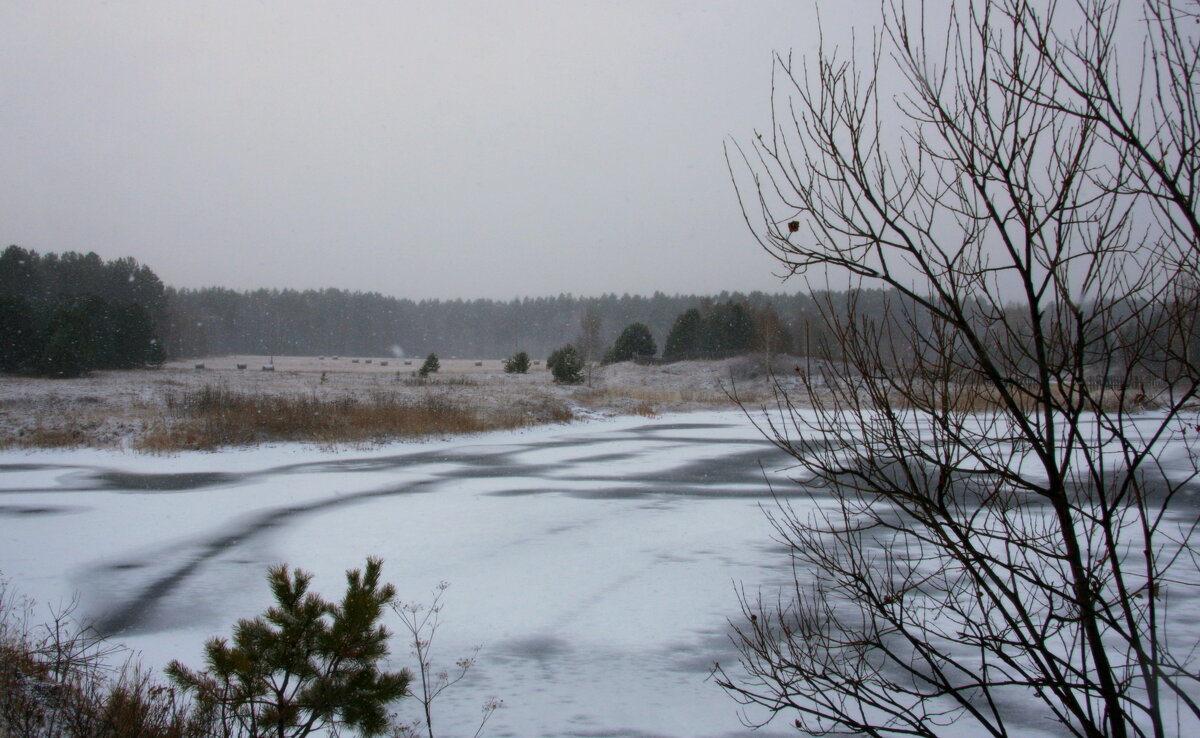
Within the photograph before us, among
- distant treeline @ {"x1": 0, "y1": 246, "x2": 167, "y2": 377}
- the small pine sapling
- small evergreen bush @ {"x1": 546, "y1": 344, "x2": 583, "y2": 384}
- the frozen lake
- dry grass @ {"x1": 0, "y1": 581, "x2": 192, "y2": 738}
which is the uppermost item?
distant treeline @ {"x1": 0, "y1": 246, "x2": 167, "y2": 377}

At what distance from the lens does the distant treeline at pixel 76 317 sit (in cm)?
3688

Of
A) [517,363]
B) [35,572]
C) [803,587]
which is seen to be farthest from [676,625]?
[517,363]

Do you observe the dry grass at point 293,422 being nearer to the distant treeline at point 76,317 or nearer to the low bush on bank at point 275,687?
the low bush on bank at point 275,687

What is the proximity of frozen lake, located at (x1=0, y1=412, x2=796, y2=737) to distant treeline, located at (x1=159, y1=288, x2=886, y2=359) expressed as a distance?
7325cm

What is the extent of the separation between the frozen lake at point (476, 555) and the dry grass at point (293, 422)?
195cm

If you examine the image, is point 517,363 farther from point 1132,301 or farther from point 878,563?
point 1132,301

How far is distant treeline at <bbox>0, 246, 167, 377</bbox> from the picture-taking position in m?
36.9

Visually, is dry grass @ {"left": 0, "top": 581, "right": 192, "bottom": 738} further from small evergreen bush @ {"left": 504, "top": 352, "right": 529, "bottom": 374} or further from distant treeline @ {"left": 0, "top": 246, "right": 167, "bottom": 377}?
small evergreen bush @ {"left": 504, "top": 352, "right": 529, "bottom": 374}

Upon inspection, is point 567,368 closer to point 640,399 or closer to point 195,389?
point 640,399

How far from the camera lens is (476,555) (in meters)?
8.41

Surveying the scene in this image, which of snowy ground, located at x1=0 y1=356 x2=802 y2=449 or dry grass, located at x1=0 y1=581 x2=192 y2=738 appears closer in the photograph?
dry grass, located at x1=0 y1=581 x2=192 y2=738

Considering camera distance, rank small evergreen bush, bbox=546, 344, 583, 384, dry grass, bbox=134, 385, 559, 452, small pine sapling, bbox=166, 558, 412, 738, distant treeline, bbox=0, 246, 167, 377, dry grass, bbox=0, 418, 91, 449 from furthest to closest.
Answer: small evergreen bush, bbox=546, 344, 583, 384, distant treeline, bbox=0, 246, 167, 377, dry grass, bbox=134, 385, 559, 452, dry grass, bbox=0, 418, 91, 449, small pine sapling, bbox=166, 558, 412, 738

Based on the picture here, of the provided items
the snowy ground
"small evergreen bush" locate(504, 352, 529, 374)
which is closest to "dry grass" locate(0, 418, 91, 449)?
the snowy ground

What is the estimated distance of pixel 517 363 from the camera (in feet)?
153
